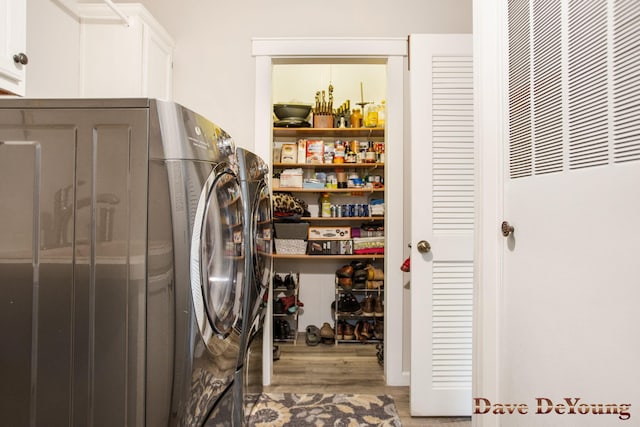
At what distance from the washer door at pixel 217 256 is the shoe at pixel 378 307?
7.19 ft

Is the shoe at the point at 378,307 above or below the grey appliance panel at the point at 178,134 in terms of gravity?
below

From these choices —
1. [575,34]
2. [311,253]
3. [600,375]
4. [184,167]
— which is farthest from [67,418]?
[311,253]

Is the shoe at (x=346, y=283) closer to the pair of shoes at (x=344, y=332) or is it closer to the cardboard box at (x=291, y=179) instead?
the pair of shoes at (x=344, y=332)

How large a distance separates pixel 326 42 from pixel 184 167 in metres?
1.76

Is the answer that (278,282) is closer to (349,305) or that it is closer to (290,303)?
(290,303)

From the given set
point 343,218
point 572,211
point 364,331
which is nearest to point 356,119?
point 343,218

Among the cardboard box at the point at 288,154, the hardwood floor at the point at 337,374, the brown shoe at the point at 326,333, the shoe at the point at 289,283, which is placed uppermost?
the cardboard box at the point at 288,154

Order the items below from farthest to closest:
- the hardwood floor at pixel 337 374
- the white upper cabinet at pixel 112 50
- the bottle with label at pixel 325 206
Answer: the bottle with label at pixel 325 206, the hardwood floor at pixel 337 374, the white upper cabinet at pixel 112 50

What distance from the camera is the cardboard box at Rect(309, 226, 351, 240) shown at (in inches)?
132

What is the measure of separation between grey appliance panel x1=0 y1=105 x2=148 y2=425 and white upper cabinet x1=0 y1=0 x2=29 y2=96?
1.02ft

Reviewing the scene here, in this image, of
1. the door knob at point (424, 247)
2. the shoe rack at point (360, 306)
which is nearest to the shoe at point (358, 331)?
the shoe rack at point (360, 306)

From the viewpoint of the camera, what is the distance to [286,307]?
10.9ft

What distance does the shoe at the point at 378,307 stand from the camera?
3298 millimetres

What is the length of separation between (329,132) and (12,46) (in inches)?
103
